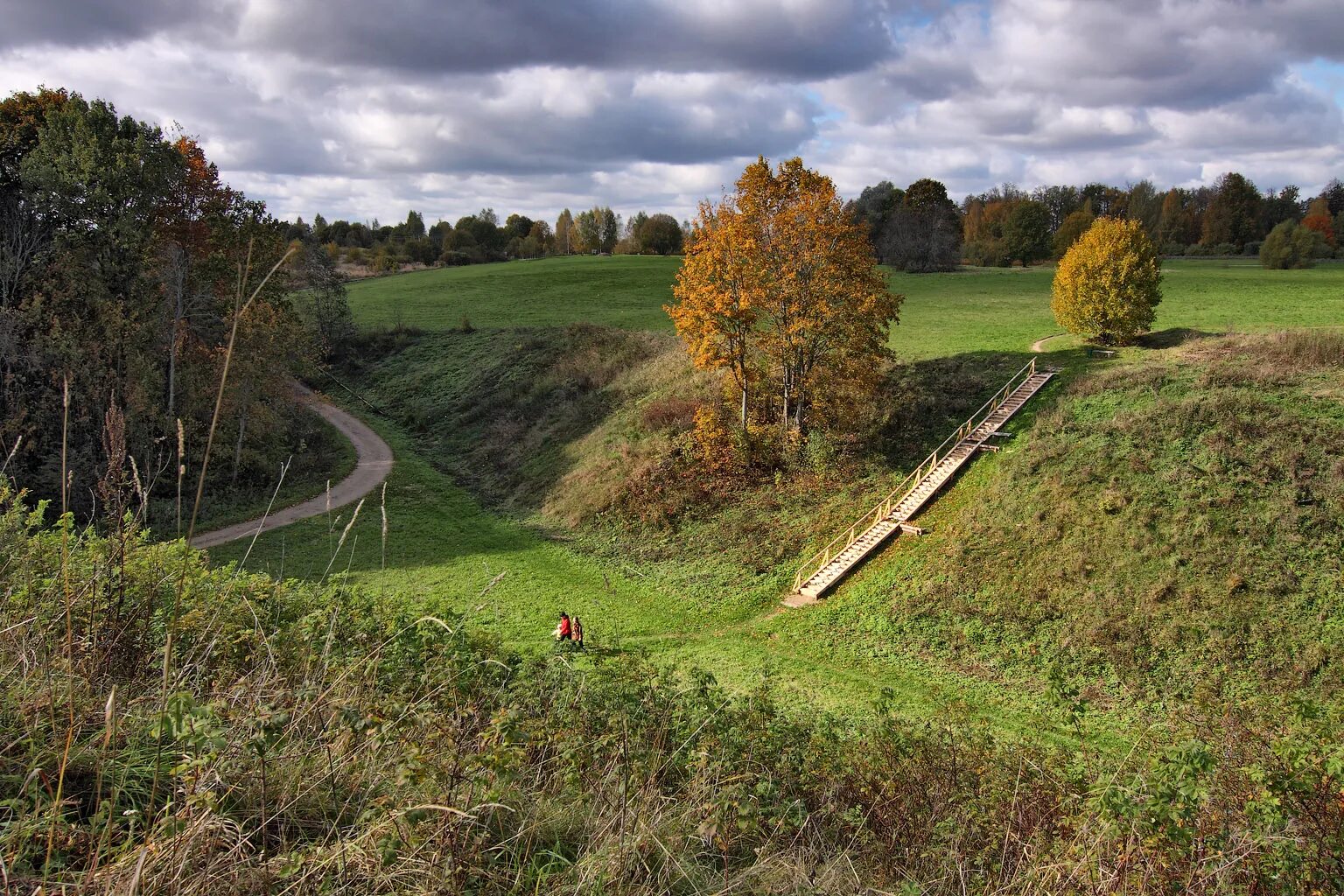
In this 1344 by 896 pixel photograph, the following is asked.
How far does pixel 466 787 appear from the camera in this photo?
4113mm

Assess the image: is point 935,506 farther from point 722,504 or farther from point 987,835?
point 987,835

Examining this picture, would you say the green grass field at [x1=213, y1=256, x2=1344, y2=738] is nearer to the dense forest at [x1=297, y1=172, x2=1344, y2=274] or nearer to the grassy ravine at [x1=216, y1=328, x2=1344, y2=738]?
the grassy ravine at [x1=216, y1=328, x2=1344, y2=738]

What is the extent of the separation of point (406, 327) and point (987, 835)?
63270 millimetres

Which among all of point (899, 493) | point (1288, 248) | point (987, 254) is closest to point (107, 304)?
point (899, 493)

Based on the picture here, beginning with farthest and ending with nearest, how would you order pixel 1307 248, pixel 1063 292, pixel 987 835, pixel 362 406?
1. pixel 1307 248
2. pixel 362 406
3. pixel 1063 292
4. pixel 987 835

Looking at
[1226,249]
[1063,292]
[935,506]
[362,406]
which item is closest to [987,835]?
[935,506]

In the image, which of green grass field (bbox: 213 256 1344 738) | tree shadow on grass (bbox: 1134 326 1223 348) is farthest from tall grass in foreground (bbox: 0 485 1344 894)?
tree shadow on grass (bbox: 1134 326 1223 348)

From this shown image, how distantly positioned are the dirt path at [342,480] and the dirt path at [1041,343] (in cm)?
3100

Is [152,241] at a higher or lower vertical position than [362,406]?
higher

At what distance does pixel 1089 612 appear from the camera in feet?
61.4

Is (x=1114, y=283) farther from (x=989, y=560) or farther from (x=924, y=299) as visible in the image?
(x=924, y=299)

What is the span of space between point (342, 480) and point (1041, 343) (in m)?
33.8

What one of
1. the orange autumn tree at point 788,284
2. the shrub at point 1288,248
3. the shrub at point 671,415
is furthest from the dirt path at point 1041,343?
the shrub at point 1288,248

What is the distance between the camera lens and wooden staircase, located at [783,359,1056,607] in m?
22.6
